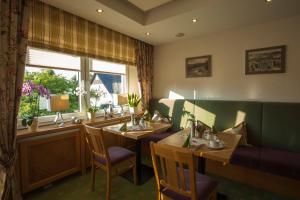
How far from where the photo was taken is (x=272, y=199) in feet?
6.43

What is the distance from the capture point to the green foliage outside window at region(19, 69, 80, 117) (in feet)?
7.34

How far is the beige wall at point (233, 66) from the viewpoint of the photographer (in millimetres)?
2486

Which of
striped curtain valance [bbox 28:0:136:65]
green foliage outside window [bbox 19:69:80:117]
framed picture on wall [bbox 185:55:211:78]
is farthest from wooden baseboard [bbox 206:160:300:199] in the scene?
striped curtain valance [bbox 28:0:136:65]

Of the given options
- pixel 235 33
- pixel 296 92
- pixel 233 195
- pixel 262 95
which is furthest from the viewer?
pixel 235 33

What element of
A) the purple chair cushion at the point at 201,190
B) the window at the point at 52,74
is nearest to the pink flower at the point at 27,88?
the window at the point at 52,74

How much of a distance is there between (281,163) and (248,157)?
0.33 metres

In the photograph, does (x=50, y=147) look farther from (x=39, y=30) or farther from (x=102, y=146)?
(x=39, y=30)

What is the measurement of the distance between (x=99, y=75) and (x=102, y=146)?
1.68 m

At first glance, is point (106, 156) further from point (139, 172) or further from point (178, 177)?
point (178, 177)

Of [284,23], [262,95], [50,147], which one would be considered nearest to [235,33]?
[284,23]

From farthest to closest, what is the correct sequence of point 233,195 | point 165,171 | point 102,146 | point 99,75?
point 99,75, point 233,195, point 102,146, point 165,171

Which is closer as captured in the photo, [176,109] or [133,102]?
[176,109]

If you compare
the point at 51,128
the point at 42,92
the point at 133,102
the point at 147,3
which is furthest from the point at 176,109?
the point at 42,92

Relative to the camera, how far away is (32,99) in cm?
224
